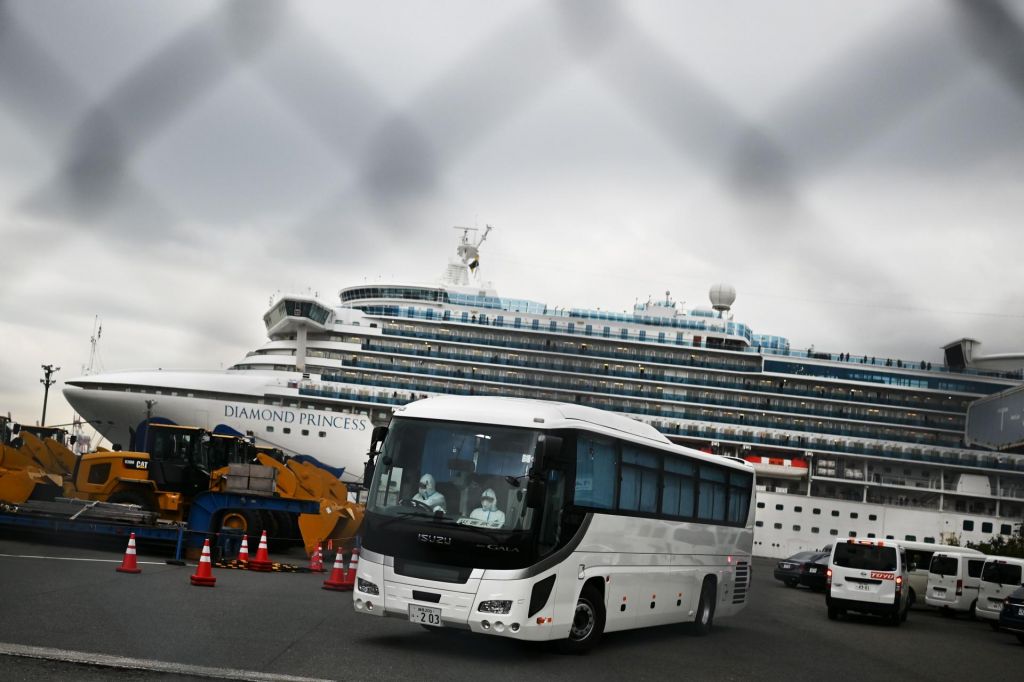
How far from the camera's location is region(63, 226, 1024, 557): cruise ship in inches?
1919

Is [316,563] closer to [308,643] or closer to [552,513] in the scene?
[308,643]

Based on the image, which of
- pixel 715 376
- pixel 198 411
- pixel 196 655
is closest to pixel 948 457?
pixel 715 376

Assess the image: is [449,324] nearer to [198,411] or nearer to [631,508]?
[198,411]

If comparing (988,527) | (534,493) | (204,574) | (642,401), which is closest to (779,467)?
(642,401)

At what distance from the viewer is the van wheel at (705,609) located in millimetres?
13742

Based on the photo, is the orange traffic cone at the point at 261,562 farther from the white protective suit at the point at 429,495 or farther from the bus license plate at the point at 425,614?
the bus license plate at the point at 425,614

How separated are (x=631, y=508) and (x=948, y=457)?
47638 millimetres

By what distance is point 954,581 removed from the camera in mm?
23875

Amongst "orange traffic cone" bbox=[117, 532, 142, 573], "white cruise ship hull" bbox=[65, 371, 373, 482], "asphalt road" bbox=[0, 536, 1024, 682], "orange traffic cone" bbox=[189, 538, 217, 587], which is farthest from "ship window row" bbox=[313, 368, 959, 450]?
"orange traffic cone" bbox=[189, 538, 217, 587]

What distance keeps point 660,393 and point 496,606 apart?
44.0 m

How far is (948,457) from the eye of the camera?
53781mm

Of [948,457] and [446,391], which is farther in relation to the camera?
[948,457]

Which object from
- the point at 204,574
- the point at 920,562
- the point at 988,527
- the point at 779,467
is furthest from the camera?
the point at 988,527

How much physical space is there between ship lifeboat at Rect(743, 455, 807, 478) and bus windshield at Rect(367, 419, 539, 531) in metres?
44.8
